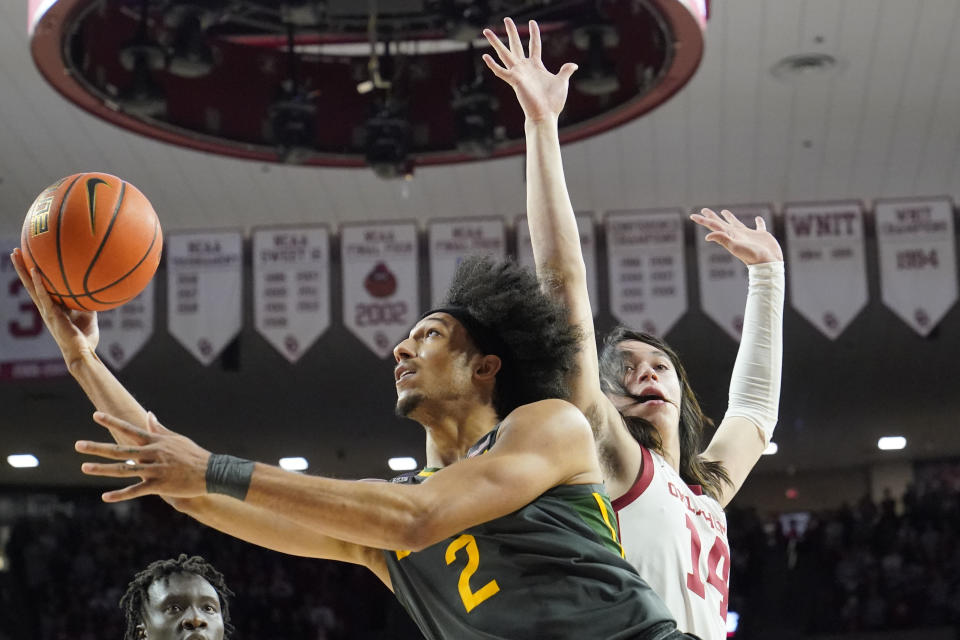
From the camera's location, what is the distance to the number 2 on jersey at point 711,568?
2.72m

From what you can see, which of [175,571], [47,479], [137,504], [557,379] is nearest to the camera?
[557,379]

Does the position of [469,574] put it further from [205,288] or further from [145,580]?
[205,288]

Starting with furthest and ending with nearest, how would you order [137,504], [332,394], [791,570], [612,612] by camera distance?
[137,504], [332,394], [791,570], [612,612]

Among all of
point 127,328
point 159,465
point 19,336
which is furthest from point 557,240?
point 19,336

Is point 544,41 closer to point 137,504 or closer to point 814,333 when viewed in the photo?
point 814,333

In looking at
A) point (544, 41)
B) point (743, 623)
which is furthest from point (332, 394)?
point (544, 41)

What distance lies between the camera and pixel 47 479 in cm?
2094

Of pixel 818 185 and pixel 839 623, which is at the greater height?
pixel 818 185

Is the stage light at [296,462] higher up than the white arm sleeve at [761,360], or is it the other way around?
the white arm sleeve at [761,360]

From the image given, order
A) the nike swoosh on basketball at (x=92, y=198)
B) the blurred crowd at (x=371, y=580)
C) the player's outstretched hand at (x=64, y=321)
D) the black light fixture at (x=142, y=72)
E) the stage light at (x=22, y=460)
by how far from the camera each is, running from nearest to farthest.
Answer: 1. the player's outstretched hand at (x=64, y=321)
2. the nike swoosh on basketball at (x=92, y=198)
3. the black light fixture at (x=142, y=72)
4. the blurred crowd at (x=371, y=580)
5. the stage light at (x=22, y=460)

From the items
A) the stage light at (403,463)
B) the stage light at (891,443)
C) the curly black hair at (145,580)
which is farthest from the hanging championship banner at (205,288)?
the stage light at (891,443)

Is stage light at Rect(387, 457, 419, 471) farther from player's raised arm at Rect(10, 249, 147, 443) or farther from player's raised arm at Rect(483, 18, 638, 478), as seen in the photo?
player's raised arm at Rect(483, 18, 638, 478)

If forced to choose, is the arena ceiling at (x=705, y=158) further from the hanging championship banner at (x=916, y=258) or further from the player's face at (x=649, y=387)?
the player's face at (x=649, y=387)

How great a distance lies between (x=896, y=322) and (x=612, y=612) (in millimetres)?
11631
